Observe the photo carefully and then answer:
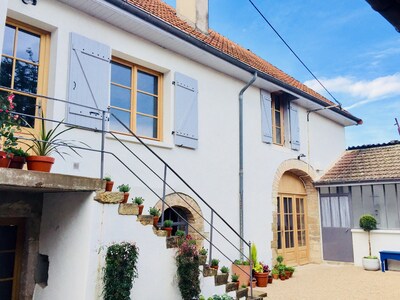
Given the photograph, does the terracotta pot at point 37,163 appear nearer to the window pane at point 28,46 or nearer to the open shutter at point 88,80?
the open shutter at point 88,80

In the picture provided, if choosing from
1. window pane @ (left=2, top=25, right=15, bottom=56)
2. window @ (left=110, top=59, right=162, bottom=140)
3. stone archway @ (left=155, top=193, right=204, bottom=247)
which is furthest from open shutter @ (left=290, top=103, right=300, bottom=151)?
window pane @ (left=2, top=25, right=15, bottom=56)

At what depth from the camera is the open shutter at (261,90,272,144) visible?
31.0 ft

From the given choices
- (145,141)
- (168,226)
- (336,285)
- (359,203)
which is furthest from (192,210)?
(359,203)

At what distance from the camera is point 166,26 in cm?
661

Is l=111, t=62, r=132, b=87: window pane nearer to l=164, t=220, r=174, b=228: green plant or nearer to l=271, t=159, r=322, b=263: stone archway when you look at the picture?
l=164, t=220, r=174, b=228: green plant

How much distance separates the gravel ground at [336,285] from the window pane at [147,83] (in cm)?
475

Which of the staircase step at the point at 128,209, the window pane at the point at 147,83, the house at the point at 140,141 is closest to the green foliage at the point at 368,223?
the house at the point at 140,141

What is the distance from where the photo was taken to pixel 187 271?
17.2 feet

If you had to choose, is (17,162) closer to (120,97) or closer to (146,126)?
(120,97)

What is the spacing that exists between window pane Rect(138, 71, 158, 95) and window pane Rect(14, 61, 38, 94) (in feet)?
6.52

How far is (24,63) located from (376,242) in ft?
34.3

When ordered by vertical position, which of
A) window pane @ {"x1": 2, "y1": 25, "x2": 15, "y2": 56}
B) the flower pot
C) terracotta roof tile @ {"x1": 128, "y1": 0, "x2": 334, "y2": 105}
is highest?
terracotta roof tile @ {"x1": 128, "y1": 0, "x2": 334, "y2": 105}

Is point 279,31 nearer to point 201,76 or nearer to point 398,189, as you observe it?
point 201,76

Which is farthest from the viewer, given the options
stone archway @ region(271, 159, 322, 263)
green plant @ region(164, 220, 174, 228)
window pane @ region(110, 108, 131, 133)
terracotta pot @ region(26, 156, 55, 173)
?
stone archway @ region(271, 159, 322, 263)
